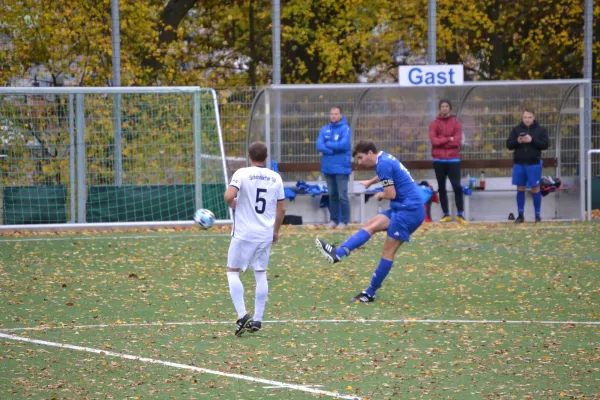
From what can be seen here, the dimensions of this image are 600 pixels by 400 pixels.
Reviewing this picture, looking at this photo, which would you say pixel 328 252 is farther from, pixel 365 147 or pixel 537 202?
pixel 537 202

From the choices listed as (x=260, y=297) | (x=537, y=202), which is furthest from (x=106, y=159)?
(x=260, y=297)

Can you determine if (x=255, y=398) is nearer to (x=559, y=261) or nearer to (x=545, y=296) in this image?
(x=545, y=296)

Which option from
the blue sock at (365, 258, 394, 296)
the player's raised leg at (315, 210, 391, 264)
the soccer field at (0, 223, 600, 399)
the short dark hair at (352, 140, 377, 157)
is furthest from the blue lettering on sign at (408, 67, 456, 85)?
the blue sock at (365, 258, 394, 296)

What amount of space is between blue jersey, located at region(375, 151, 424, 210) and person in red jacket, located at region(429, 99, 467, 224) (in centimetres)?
789

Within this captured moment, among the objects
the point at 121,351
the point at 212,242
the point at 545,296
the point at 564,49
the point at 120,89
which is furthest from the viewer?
the point at 564,49

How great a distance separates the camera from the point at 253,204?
9.23m

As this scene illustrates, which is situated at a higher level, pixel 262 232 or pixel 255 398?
pixel 262 232

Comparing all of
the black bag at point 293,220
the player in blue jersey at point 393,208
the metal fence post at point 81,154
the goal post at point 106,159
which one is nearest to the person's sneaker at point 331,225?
the black bag at point 293,220

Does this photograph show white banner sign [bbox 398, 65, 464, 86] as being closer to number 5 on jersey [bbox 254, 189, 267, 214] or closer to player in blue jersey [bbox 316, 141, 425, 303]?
player in blue jersey [bbox 316, 141, 425, 303]

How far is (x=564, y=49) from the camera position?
26.9 metres

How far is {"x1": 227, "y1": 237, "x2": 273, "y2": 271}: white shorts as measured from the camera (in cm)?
923

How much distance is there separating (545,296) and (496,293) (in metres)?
0.52

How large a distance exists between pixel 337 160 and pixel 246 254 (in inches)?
360

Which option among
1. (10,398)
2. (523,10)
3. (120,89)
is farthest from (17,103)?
(523,10)
